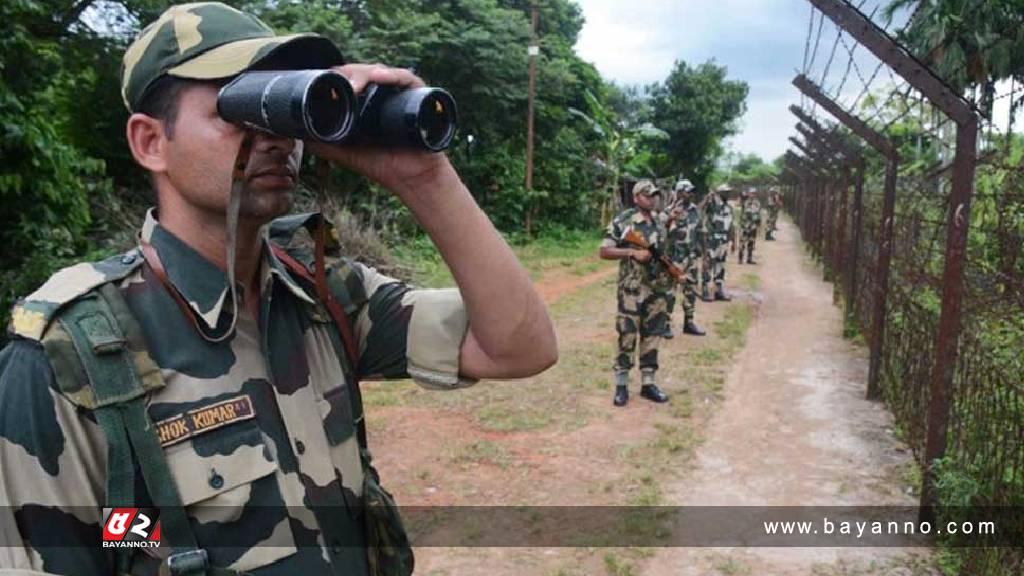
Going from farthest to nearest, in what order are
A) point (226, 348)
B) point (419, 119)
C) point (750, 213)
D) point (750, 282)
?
point (750, 213) → point (750, 282) → point (226, 348) → point (419, 119)

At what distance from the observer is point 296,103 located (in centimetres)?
95

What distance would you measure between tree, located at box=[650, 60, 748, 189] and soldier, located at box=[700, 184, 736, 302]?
17.8 meters

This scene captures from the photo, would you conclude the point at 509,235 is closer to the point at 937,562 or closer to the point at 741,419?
the point at 741,419

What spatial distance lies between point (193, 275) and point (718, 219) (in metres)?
9.75

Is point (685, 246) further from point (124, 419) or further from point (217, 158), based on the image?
point (124, 419)

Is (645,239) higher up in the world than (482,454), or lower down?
higher up

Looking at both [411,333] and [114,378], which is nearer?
[114,378]

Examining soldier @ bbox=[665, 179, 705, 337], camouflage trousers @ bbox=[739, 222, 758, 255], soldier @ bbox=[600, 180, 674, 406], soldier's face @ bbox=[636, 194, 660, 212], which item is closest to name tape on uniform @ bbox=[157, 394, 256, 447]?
soldier @ bbox=[600, 180, 674, 406]

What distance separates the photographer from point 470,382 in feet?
4.61

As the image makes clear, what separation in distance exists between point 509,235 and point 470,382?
46.3ft

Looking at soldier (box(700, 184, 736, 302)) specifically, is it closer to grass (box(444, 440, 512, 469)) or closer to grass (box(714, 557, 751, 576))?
grass (box(444, 440, 512, 469))

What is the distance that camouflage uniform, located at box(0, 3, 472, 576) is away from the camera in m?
0.97

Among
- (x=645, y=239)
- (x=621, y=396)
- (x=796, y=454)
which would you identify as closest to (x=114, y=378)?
(x=796, y=454)

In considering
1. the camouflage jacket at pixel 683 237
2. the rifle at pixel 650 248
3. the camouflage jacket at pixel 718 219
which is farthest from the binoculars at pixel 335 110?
the camouflage jacket at pixel 718 219
